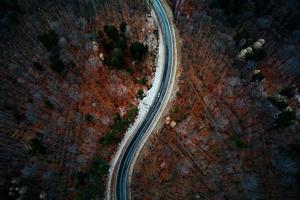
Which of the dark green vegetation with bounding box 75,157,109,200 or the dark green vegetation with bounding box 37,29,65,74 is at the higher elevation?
the dark green vegetation with bounding box 37,29,65,74

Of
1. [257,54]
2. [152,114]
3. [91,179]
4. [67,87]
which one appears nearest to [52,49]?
[67,87]

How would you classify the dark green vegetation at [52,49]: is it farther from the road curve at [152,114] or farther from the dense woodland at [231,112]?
the dense woodland at [231,112]

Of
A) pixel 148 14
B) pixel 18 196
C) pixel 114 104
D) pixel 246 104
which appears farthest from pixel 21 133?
pixel 246 104

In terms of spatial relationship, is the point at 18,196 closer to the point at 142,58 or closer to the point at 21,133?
the point at 21,133

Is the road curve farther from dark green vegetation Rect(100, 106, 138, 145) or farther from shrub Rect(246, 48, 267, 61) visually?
shrub Rect(246, 48, 267, 61)

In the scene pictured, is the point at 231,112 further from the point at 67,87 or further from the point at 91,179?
the point at 67,87

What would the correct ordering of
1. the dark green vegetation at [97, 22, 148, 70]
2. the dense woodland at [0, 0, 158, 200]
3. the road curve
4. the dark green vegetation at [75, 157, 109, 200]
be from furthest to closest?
the dark green vegetation at [97, 22, 148, 70], the road curve, the dark green vegetation at [75, 157, 109, 200], the dense woodland at [0, 0, 158, 200]

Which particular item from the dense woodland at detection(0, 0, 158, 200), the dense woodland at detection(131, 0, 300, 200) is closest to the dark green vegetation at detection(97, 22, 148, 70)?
the dense woodland at detection(0, 0, 158, 200)
